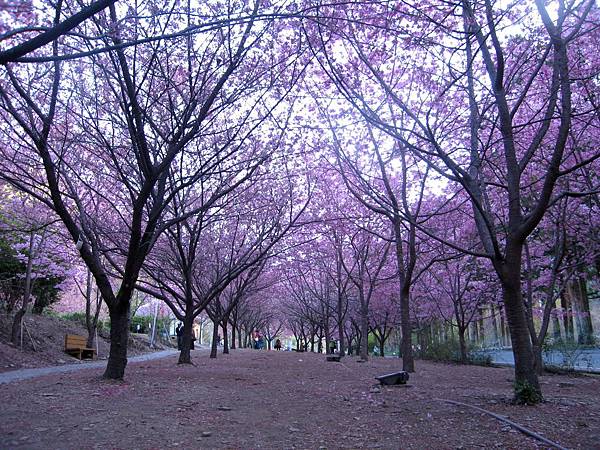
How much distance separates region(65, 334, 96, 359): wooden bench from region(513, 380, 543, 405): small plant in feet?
46.4

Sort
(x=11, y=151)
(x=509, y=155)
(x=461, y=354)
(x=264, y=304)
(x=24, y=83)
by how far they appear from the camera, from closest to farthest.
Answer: (x=509, y=155)
(x=24, y=83)
(x=11, y=151)
(x=461, y=354)
(x=264, y=304)

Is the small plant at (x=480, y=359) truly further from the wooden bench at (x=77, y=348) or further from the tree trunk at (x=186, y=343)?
the wooden bench at (x=77, y=348)

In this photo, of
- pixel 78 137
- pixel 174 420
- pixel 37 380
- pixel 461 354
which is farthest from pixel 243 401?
pixel 461 354

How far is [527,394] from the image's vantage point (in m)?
6.00

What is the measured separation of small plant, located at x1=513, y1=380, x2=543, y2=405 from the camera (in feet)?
19.7

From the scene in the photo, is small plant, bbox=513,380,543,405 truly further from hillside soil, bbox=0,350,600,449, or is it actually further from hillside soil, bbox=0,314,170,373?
hillside soil, bbox=0,314,170,373

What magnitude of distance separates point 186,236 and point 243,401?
9.93m

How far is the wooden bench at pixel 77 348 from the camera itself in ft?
51.1

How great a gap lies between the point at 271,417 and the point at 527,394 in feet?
10.7

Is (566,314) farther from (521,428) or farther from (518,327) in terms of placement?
(521,428)

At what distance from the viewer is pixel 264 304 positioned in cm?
4356

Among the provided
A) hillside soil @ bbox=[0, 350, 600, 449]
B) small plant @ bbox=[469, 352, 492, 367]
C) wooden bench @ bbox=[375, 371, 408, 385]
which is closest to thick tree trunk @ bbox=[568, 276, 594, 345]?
small plant @ bbox=[469, 352, 492, 367]

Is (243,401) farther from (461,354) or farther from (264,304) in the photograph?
(264,304)

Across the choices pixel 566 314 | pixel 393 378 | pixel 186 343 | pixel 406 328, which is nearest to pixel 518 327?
pixel 393 378
